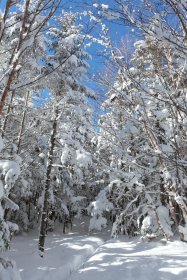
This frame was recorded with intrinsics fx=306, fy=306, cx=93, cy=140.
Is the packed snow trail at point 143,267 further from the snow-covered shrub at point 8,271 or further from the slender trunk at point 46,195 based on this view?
the slender trunk at point 46,195

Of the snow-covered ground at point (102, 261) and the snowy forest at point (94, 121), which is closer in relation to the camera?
the snowy forest at point (94, 121)

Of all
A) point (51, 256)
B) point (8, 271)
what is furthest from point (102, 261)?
point (51, 256)

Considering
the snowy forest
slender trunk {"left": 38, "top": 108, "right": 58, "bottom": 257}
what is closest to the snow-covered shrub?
the snowy forest

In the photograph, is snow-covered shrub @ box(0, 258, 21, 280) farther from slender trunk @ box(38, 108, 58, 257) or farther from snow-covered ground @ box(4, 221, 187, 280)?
slender trunk @ box(38, 108, 58, 257)

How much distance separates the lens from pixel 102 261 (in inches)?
443

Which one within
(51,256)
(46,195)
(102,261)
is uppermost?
(46,195)

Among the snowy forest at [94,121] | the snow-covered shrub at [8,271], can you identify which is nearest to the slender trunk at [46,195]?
the snowy forest at [94,121]

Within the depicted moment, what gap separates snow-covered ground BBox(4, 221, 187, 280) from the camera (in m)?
8.67

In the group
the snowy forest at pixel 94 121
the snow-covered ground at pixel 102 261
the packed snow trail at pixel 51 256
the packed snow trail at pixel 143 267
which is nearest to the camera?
the snowy forest at pixel 94 121

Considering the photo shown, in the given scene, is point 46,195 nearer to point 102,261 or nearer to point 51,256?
point 51,256

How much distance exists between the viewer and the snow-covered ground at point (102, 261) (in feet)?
28.5

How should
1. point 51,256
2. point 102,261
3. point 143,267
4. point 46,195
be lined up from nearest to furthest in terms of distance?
point 143,267 → point 102,261 → point 46,195 → point 51,256

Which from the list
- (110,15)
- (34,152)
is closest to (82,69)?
(34,152)

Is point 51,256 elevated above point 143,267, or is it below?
below
